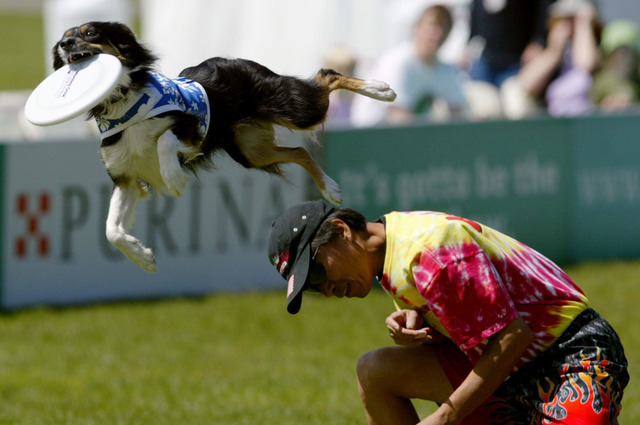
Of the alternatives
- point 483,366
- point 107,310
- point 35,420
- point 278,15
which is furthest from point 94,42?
point 278,15

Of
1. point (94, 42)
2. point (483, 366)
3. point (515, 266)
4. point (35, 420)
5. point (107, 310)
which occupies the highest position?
point (94, 42)

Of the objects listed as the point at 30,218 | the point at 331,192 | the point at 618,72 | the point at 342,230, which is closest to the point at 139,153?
the point at 342,230

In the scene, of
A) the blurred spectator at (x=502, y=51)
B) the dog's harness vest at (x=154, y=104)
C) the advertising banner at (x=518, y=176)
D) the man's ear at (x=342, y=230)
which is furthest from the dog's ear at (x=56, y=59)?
the blurred spectator at (x=502, y=51)

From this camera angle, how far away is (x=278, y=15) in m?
13.3

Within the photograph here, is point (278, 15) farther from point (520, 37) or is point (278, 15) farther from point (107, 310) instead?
point (107, 310)

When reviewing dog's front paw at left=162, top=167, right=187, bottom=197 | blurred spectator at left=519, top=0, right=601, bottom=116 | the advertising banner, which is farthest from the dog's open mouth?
blurred spectator at left=519, top=0, right=601, bottom=116

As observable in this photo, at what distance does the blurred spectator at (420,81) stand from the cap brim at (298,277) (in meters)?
6.34

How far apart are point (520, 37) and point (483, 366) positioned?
25.8 ft

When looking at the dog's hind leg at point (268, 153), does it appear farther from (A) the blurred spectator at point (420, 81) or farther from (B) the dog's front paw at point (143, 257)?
(A) the blurred spectator at point (420, 81)

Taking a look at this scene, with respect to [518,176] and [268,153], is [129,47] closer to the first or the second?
[268,153]

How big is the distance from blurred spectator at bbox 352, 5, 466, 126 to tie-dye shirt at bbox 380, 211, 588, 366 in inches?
243

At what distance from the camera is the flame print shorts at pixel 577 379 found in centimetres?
395

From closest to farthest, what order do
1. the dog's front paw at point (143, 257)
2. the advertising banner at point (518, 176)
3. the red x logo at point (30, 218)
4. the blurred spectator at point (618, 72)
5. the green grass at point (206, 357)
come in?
the dog's front paw at point (143, 257) < the green grass at point (206, 357) < the red x logo at point (30, 218) < the advertising banner at point (518, 176) < the blurred spectator at point (618, 72)

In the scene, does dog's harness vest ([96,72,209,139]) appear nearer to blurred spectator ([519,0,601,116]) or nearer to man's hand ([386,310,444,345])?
man's hand ([386,310,444,345])
